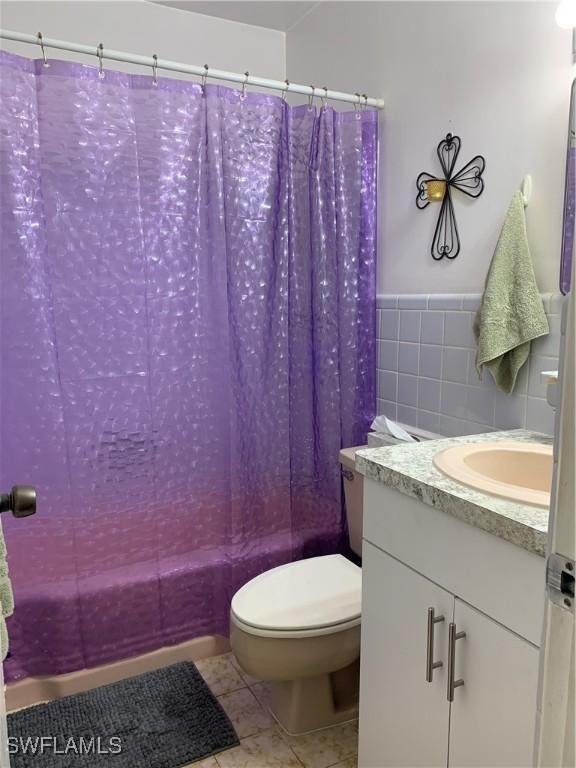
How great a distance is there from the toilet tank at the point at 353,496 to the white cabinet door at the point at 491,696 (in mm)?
901

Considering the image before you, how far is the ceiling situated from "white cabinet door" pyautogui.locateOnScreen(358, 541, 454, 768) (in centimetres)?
221

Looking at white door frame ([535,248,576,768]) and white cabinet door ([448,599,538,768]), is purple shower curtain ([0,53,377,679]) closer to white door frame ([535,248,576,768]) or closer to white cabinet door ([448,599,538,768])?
white cabinet door ([448,599,538,768])

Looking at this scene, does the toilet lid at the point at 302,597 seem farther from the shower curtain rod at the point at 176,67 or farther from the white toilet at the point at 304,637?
the shower curtain rod at the point at 176,67

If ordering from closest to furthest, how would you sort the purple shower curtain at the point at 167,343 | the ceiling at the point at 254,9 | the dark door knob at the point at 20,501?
the dark door knob at the point at 20,501
the purple shower curtain at the point at 167,343
the ceiling at the point at 254,9

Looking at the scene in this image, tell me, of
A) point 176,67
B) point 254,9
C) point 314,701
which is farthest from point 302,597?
point 254,9

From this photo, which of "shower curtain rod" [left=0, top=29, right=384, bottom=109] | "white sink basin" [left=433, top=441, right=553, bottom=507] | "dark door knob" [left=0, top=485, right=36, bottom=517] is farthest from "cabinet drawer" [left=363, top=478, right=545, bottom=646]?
"shower curtain rod" [left=0, top=29, right=384, bottom=109]

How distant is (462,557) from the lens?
1.04m

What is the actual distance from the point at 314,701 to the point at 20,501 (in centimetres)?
132

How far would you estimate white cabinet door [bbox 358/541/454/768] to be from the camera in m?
1.12

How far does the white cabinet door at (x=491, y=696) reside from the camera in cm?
93

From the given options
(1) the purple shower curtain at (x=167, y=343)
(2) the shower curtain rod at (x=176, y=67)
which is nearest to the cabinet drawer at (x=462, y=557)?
(1) the purple shower curtain at (x=167, y=343)

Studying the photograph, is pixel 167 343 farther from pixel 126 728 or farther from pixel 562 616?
pixel 562 616

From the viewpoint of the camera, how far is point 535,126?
1519 mm

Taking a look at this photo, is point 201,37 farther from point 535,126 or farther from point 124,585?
point 124,585
